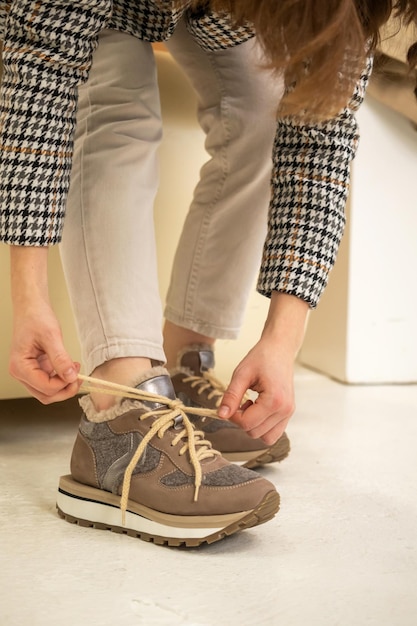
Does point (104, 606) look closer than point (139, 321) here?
Yes

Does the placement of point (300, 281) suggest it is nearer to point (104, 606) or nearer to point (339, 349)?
point (104, 606)

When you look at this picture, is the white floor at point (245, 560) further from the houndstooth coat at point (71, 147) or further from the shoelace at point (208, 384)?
the houndstooth coat at point (71, 147)

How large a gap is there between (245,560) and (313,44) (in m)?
0.39

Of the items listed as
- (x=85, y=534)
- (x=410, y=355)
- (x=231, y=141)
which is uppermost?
(x=231, y=141)

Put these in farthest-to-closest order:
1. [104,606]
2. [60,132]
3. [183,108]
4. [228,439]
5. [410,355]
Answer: [410,355], [183,108], [228,439], [60,132], [104,606]

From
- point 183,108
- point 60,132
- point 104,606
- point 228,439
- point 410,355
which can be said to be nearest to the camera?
point 104,606

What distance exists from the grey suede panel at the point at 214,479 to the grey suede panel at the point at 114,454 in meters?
0.02

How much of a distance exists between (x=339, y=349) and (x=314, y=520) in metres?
0.77

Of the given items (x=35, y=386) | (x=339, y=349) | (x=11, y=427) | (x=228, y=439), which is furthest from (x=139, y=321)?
(x=339, y=349)

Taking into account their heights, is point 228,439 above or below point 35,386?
below

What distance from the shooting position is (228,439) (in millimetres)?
867

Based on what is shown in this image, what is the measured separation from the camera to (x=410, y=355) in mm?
1459

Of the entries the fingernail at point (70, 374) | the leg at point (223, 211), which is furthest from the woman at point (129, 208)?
the leg at point (223, 211)

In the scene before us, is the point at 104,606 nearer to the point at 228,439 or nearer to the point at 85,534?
the point at 85,534
